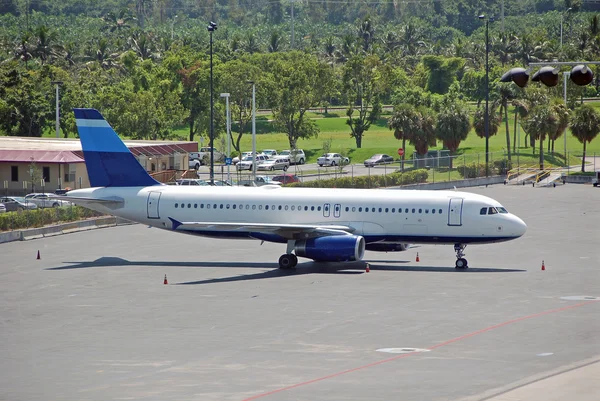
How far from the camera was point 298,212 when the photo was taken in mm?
50406

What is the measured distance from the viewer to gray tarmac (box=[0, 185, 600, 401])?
2688cm

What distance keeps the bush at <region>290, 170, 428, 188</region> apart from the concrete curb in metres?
18.9

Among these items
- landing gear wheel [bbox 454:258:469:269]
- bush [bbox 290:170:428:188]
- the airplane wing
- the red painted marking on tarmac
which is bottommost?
the red painted marking on tarmac

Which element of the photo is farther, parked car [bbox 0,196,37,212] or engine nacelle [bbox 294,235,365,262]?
parked car [bbox 0,196,37,212]

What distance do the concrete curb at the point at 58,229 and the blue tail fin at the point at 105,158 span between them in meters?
8.84

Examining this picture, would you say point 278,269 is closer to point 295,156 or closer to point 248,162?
point 248,162

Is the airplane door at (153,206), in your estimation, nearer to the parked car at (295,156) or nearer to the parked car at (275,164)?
the parked car at (275,164)

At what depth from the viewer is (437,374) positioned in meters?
27.9

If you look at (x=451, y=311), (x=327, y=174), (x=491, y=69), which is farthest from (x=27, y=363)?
(x=491, y=69)

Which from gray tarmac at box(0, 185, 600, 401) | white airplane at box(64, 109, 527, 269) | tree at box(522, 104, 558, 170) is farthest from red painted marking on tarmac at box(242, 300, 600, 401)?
tree at box(522, 104, 558, 170)

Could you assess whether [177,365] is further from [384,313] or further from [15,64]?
[15,64]

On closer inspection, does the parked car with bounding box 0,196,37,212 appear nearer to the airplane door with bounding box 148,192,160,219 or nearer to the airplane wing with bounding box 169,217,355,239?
the airplane door with bounding box 148,192,160,219

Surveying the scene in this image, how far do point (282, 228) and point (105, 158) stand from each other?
10.9m

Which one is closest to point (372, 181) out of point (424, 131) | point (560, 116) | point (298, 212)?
point (424, 131)
